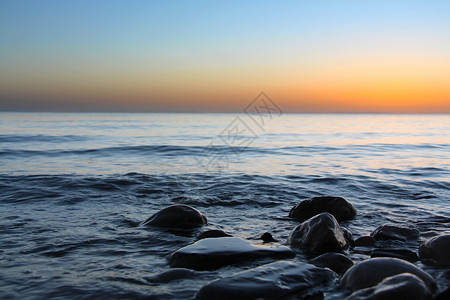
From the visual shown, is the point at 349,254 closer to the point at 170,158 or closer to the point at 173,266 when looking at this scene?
the point at 173,266

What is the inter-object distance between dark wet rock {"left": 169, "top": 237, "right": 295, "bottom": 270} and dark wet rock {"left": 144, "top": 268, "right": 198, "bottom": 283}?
0.14 m

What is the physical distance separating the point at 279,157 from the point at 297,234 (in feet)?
38.1

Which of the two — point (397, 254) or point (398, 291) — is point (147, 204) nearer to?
point (397, 254)

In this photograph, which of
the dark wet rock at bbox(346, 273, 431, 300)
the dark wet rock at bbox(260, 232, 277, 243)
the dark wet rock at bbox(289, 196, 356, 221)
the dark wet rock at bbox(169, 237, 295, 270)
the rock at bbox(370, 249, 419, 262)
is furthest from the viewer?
the dark wet rock at bbox(289, 196, 356, 221)

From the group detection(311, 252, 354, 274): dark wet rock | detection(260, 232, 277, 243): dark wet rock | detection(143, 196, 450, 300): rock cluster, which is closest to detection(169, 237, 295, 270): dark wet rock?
detection(143, 196, 450, 300): rock cluster

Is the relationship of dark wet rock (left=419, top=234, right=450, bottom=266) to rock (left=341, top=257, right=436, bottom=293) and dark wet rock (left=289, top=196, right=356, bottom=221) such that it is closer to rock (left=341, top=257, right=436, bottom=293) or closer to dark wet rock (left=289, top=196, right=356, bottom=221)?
rock (left=341, top=257, right=436, bottom=293)

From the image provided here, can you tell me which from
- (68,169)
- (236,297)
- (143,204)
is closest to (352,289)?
(236,297)

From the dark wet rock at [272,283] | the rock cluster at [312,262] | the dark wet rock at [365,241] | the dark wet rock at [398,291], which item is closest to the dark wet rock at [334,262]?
the rock cluster at [312,262]

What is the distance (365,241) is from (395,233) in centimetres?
54

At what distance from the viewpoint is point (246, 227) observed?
5926 mm

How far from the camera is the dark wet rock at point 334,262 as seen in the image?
4102 millimetres

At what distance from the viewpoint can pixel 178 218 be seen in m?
5.90

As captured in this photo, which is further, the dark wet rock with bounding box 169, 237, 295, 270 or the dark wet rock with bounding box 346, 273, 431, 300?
the dark wet rock with bounding box 169, 237, 295, 270

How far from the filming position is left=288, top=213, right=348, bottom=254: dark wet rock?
470 cm
